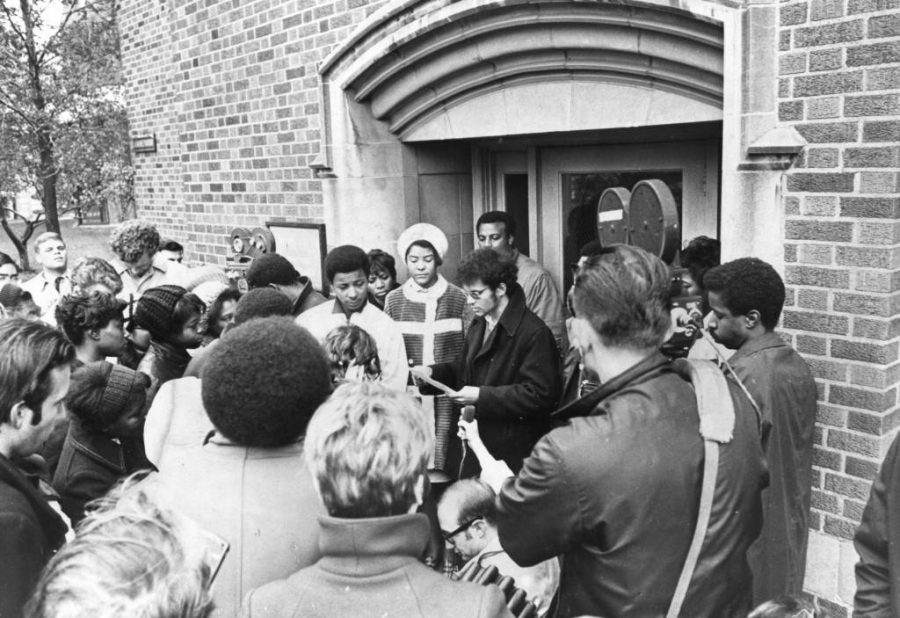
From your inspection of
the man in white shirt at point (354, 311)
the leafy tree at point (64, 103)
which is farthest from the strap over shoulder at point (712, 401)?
the leafy tree at point (64, 103)

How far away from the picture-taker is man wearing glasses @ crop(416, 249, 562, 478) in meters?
3.61

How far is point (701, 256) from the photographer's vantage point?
4090mm

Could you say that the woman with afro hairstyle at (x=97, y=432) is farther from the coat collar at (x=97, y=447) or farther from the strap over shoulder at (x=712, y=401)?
the strap over shoulder at (x=712, y=401)

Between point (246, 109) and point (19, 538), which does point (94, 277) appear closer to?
point (246, 109)

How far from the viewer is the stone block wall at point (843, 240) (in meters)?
3.16

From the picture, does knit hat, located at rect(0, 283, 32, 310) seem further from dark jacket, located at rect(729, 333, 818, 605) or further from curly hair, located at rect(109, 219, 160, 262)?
dark jacket, located at rect(729, 333, 818, 605)

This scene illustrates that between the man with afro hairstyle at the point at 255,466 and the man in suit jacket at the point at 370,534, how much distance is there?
0.95 feet

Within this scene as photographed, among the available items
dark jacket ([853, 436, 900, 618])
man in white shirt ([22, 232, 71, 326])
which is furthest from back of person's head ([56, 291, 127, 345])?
dark jacket ([853, 436, 900, 618])

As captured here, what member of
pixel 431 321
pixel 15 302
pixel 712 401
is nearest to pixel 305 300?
pixel 431 321

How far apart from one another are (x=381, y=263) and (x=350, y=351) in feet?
6.59

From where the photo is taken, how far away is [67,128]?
11.3 metres

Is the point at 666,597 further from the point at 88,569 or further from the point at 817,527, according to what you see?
the point at 817,527

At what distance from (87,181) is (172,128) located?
4357mm

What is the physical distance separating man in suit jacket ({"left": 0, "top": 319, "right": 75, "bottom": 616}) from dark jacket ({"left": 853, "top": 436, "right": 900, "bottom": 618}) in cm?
197
